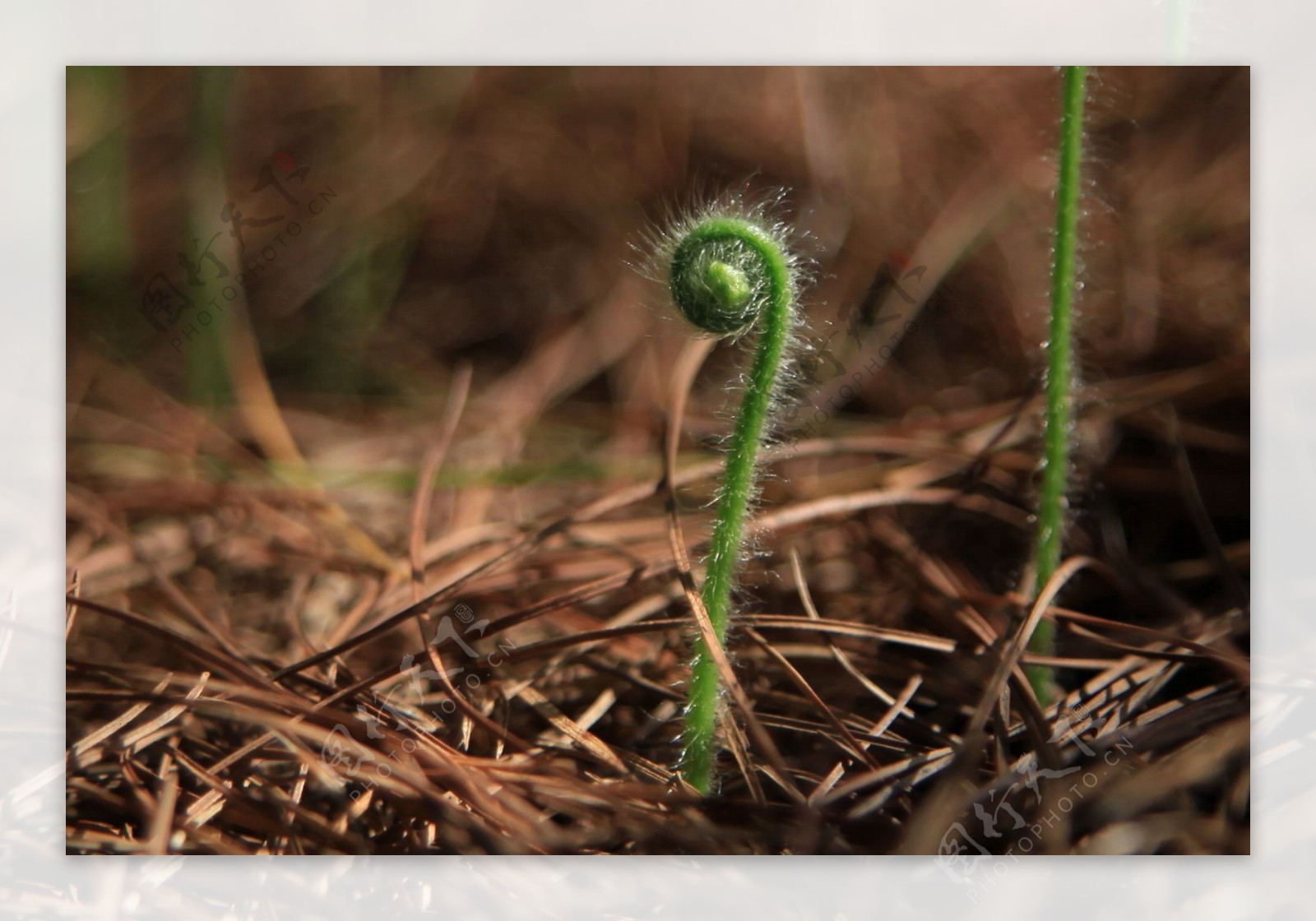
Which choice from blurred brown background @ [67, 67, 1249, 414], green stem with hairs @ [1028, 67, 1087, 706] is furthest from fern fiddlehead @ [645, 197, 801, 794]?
blurred brown background @ [67, 67, 1249, 414]

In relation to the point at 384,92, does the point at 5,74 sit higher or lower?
lower

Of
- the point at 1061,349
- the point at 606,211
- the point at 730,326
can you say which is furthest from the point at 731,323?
the point at 606,211

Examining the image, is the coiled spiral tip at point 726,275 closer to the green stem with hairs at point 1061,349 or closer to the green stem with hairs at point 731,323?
the green stem with hairs at point 731,323

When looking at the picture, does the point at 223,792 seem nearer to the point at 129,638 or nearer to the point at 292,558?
the point at 129,638

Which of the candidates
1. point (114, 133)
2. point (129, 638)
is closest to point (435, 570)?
point (129, 638)

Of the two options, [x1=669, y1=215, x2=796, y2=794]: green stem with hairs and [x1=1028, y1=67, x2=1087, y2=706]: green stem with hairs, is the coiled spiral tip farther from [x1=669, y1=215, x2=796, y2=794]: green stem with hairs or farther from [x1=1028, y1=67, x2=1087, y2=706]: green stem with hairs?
[x1=1028, y1=67, x2=1087, y2=706]: green stem with hairs

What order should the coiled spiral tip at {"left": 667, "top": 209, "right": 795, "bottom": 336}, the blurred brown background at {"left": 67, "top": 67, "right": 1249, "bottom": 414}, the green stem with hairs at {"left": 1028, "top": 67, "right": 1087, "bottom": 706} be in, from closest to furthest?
the coiled spiral tip at {"left": 667, "top": 209, "right": 795, "bottom": 336}, the green stem with hairs at {"left": 1028, "top": 67, "right": 1087, "bottom": 706}, the blurred brown background at {"left": 67, "top": 67, "right": 1249, "bottom": 414}
